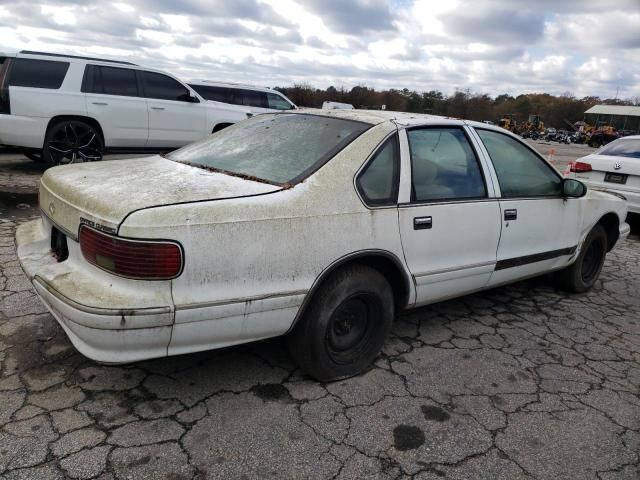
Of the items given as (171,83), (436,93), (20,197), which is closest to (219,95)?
(171,83)

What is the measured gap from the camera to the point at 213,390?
268cm

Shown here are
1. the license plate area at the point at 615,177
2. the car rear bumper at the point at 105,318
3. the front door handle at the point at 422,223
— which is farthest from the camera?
the license plate area at the point at 615,177

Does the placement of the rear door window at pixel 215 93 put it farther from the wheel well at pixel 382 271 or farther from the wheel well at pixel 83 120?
the wheel well at pixel 382 271

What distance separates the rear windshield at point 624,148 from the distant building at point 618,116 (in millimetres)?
63318

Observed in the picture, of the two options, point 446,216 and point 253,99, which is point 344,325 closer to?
point 446,216

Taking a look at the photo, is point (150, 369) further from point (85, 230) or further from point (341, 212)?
point (341, 212)

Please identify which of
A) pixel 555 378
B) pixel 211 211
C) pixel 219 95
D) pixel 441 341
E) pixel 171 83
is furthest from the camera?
pixel 219 95

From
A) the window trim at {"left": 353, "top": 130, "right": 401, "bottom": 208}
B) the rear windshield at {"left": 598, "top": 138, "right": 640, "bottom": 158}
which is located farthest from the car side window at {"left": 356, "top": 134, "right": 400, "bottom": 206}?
the rear windshield at {"left": 598, "top": 138, "right": 640, "bottom": 158}

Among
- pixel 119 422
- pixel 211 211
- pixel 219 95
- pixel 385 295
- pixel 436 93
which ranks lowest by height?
pixel 119 422

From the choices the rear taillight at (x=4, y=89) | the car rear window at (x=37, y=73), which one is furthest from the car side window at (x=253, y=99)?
the rear taillight at (x=4, y=89)

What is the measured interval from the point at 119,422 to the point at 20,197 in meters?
5.10

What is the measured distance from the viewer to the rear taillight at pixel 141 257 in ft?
6.86

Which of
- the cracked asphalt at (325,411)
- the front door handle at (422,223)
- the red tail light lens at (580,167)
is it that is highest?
the red tail light lens at (580,167)

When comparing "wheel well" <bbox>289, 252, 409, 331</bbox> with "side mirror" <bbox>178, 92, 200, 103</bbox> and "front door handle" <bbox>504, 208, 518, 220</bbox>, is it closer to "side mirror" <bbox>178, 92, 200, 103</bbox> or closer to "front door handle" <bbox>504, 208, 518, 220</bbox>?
"front door handle" <bbox>504, 208, 518, 220</bbox>
